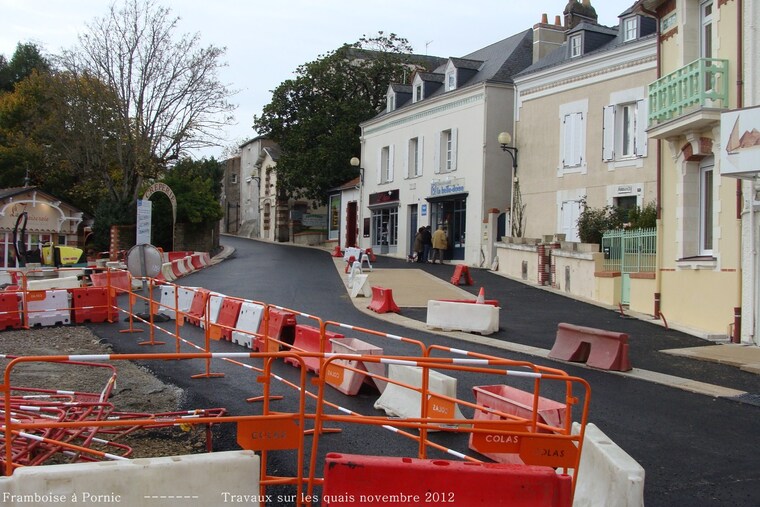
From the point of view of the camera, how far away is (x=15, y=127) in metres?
44.8

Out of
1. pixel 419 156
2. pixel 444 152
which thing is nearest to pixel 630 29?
pixel 444 152

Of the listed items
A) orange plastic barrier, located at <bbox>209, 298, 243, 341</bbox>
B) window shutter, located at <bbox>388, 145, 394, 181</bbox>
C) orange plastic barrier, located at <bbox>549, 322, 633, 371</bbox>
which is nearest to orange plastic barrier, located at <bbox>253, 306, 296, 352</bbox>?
orange plastic barrier, located at <bbox>209, 298, 243, 341</bbox>

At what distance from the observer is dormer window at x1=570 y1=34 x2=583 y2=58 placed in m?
27.1

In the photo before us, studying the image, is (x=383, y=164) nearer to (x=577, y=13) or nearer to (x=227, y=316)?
(x=577, y=13)

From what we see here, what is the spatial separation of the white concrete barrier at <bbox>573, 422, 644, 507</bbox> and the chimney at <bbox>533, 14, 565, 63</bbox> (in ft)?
93.2

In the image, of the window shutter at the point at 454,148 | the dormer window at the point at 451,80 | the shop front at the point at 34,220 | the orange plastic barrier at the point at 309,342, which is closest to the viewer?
the orange plastic barrier at the point at 309,342

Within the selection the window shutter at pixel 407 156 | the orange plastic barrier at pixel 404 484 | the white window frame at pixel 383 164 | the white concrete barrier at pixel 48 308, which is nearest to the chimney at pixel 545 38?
the window shutter at pixel 407 156

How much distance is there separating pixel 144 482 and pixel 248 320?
839cm

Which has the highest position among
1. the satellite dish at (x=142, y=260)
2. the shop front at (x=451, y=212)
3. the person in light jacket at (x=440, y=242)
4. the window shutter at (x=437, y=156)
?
Result: the window shutter at (x=437, y=156)

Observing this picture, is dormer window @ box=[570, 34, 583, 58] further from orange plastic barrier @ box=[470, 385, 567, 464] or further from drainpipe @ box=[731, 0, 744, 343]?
orange plastic barrier @ box=[470, 385, 567, 464]

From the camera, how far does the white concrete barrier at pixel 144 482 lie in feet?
13.7

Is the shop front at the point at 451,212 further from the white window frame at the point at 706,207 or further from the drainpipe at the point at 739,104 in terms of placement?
the drainpipe at the point at 739,104

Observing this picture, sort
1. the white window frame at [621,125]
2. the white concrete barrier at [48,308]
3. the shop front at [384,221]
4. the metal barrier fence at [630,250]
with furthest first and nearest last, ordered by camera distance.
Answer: the shop front at [384,221] < the white window frame at [621,125] < the metal barrier fence at [630,250] < the white concrete barrier at [48,308]

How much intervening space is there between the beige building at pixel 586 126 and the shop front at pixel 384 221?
10.7 meters
